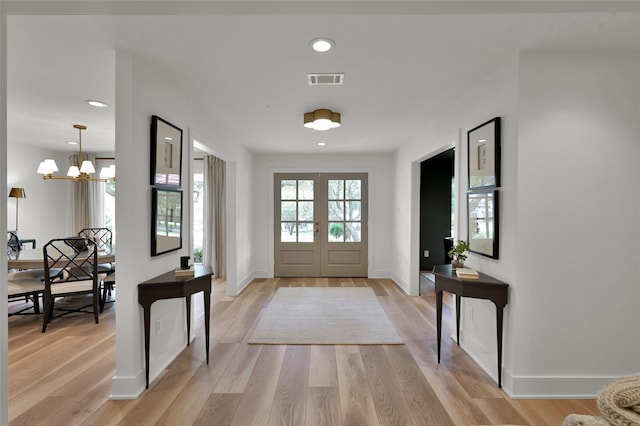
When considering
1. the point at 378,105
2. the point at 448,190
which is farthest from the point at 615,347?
the point at 448,190

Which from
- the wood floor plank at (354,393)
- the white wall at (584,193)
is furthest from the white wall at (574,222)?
the wood floor plank at (354,393)

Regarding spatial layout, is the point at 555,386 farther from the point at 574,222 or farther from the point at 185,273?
the point at 185,273

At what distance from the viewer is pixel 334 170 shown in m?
6.26

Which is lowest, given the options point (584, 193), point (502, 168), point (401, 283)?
point (401, 283)

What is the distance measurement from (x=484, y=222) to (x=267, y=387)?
6.90 ft

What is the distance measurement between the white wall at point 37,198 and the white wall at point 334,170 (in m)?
3.65

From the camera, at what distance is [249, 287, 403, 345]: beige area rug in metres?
3.28

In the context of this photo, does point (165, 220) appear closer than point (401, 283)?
Yes

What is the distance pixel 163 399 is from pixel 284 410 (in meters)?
0.85

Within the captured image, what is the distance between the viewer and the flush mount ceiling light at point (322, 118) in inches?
135

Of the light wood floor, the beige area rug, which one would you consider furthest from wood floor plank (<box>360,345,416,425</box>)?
the beige area rug

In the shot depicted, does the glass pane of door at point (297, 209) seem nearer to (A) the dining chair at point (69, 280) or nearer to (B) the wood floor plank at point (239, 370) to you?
(A) the dining chair at point (69, 280)

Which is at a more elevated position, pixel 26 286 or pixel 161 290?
pixel 161 290

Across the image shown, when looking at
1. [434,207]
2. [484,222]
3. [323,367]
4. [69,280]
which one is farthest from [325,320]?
[434,207]
